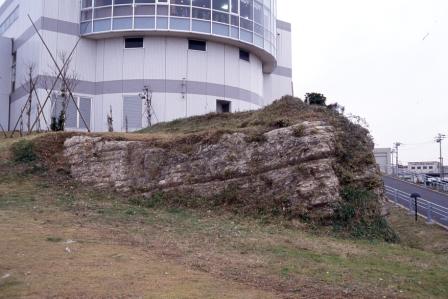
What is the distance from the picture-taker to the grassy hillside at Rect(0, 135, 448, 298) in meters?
8.59

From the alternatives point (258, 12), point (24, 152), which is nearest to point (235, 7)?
point (258, 12)

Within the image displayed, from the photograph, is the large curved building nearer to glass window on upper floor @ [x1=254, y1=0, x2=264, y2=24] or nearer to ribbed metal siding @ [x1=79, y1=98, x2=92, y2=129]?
ribbed metal siding @ [x1=79, y1=98, x2=92, y2=129]

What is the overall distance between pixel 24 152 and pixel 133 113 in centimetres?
1191

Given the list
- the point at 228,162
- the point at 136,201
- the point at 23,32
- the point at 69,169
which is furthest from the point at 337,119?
the point at 23,32

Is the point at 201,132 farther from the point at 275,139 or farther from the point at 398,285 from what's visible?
the point at 398,285

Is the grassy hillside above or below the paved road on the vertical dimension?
below

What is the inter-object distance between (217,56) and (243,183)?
17257 millimetres

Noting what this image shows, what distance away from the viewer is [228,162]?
1719 cm

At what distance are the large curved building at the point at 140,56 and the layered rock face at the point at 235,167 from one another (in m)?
12.2

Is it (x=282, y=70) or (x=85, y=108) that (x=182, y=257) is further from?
(x=282, y=70)

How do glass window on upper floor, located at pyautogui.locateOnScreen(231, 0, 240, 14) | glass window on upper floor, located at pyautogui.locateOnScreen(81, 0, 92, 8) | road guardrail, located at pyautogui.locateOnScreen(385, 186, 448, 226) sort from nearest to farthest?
1. road guardrail, located at pyautogui.locateOnScreen(385, 186, 448, 226)
2. glass window on upper floor, located at pyautogui.locateOnScreen(81, 0, 92, 8)
3. glass window on upper floor, located at pyautogui.locateOnScreen(231, 0, 240, 14)

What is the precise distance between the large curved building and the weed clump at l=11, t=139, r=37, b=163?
10.1 metres

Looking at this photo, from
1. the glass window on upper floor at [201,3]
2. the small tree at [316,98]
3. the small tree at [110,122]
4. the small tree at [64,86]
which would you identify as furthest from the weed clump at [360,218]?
the glass window on upper floor at [201,3]

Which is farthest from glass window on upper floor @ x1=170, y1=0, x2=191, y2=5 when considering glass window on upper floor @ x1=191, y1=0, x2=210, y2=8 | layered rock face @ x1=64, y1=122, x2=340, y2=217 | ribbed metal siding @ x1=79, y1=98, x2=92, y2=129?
layered rock face @ x1=64, y1=122, x2=340, y2=217
